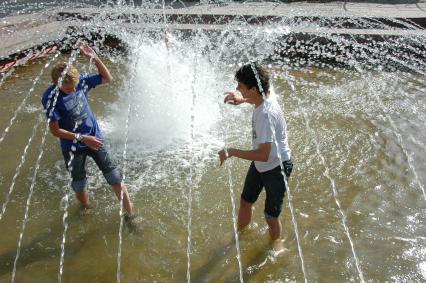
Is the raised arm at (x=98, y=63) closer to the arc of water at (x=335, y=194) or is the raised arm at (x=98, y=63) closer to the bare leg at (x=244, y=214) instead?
the bare leg at (x=244, y=214)

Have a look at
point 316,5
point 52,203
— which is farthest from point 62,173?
point 316,5

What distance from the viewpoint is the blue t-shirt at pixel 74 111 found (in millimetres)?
3709

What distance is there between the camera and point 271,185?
3.55 meters

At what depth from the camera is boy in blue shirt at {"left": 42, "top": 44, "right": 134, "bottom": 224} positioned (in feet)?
12.2

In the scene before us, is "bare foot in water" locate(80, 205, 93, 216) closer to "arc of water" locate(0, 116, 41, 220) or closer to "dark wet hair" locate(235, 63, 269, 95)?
"arc of water" locate(0, 116, 41, 220)

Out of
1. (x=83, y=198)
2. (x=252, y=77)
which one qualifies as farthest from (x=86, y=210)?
(x=252, y=77)

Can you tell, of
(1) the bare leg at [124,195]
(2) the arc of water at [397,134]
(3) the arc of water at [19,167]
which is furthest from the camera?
(2) the arc of water at [397,134]

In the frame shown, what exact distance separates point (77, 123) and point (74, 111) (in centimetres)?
12

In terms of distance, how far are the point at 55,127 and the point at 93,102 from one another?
355cm

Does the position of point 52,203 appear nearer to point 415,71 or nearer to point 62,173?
point 62,173

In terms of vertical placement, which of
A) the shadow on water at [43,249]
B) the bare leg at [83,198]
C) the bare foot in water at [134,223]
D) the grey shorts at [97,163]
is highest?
the grey shorts at [97,163]

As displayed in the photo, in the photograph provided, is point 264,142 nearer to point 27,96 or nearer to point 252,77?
point 252,77

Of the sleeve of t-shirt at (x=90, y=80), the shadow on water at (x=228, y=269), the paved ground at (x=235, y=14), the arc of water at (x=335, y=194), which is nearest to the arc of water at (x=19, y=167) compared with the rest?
the sleeve of t-shirt at (x=90, y=80)

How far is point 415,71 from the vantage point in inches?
315
